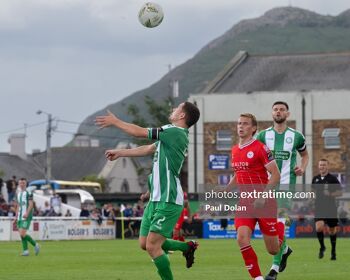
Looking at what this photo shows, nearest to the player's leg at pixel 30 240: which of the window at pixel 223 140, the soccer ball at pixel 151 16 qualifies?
the soccer ball at pixel 151 16

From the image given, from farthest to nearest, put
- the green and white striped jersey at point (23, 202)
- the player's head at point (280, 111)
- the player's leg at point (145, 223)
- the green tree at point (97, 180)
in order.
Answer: the green tree at point (97, 180), the green and white striped jersey at point (23, 202), the player's head at point (280, 111), the player's leg at point (145, 223)

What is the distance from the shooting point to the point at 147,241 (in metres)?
14.9

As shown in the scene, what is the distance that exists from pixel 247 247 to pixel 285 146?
405cm

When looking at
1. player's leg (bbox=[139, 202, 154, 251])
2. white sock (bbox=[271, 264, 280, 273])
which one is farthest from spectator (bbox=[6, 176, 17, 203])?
player's leg (bbox=[139, 202, 154, 251])

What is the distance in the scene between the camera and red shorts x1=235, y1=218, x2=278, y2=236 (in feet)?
53.4

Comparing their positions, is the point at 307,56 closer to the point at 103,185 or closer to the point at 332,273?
the point at 103,185

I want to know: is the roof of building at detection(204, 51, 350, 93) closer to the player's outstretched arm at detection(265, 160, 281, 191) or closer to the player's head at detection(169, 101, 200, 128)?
the player's outstretched arm at detection(265, 160, 281, 191)

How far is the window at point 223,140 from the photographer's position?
85188mm

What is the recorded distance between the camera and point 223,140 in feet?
282

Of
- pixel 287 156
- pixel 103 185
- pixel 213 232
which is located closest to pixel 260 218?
pixel 287 156

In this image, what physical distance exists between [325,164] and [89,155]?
115040 millimetres

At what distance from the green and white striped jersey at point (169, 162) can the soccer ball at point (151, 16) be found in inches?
157

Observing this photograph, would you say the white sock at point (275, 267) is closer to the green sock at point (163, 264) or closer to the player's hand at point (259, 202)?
the player's hand at point (259, 202)

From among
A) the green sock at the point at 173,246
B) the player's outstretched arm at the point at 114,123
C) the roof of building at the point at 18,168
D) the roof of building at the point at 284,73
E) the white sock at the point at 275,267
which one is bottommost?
the white sock at the point at 275,267
